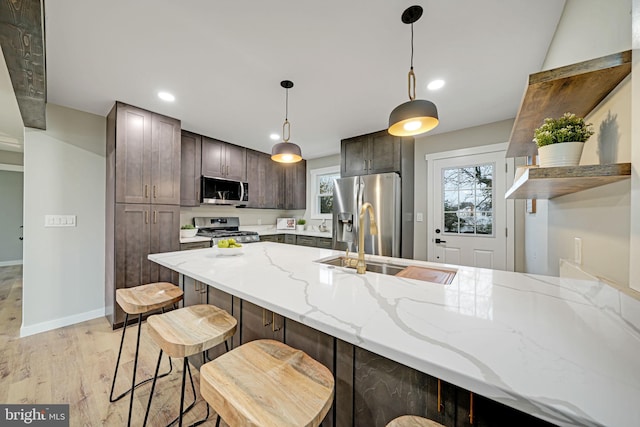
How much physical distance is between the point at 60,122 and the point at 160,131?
94cm

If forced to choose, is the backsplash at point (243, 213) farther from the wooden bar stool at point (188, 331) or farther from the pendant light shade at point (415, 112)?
the pendant light shade at point (415, 112)

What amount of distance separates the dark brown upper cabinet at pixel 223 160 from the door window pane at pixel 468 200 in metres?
3.16

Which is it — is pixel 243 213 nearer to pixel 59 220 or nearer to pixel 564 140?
pixel 59 220

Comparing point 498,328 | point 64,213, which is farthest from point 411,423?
point 64,213

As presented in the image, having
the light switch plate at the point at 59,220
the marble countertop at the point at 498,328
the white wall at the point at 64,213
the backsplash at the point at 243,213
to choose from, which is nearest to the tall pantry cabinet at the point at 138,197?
the white wall at the point at 64,213

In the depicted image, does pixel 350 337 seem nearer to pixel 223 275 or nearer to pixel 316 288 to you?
pixel 316 288

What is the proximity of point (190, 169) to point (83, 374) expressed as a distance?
2.40 meters

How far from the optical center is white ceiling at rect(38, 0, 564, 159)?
1433 millimetres

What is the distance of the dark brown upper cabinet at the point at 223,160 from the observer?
3.60 meters

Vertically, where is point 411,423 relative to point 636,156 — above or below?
below

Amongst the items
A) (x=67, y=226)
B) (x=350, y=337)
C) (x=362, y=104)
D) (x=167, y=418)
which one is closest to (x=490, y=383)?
(x=350, y=337)

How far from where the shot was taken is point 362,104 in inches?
103

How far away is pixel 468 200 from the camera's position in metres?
3.21

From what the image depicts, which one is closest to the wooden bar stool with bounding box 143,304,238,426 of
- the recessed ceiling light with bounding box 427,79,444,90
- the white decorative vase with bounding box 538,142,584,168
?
the white decorative vase with bounding box 538,142,584,168
